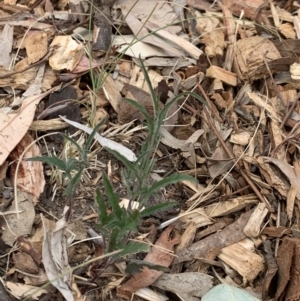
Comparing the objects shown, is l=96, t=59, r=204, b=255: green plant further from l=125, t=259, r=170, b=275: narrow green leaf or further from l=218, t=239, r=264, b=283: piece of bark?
l=218, t=239, r=264, b=283: piece of bark

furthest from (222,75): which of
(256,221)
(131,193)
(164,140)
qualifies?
(131,193)

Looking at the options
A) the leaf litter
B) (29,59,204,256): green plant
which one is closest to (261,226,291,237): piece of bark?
the leaf litter

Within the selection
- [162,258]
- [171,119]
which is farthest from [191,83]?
[162,258]

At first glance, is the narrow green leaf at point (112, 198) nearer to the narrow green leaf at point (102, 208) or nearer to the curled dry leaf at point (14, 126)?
the narrow green leaf at point (102, 208)

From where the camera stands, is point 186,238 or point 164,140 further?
point 164,140

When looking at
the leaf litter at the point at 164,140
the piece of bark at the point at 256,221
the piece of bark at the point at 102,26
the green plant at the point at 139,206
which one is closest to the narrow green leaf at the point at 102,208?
the green plant at the point at 139,206

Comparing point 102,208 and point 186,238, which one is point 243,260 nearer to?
point 186,238

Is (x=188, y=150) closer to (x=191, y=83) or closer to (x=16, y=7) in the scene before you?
(x=191, y=83)
